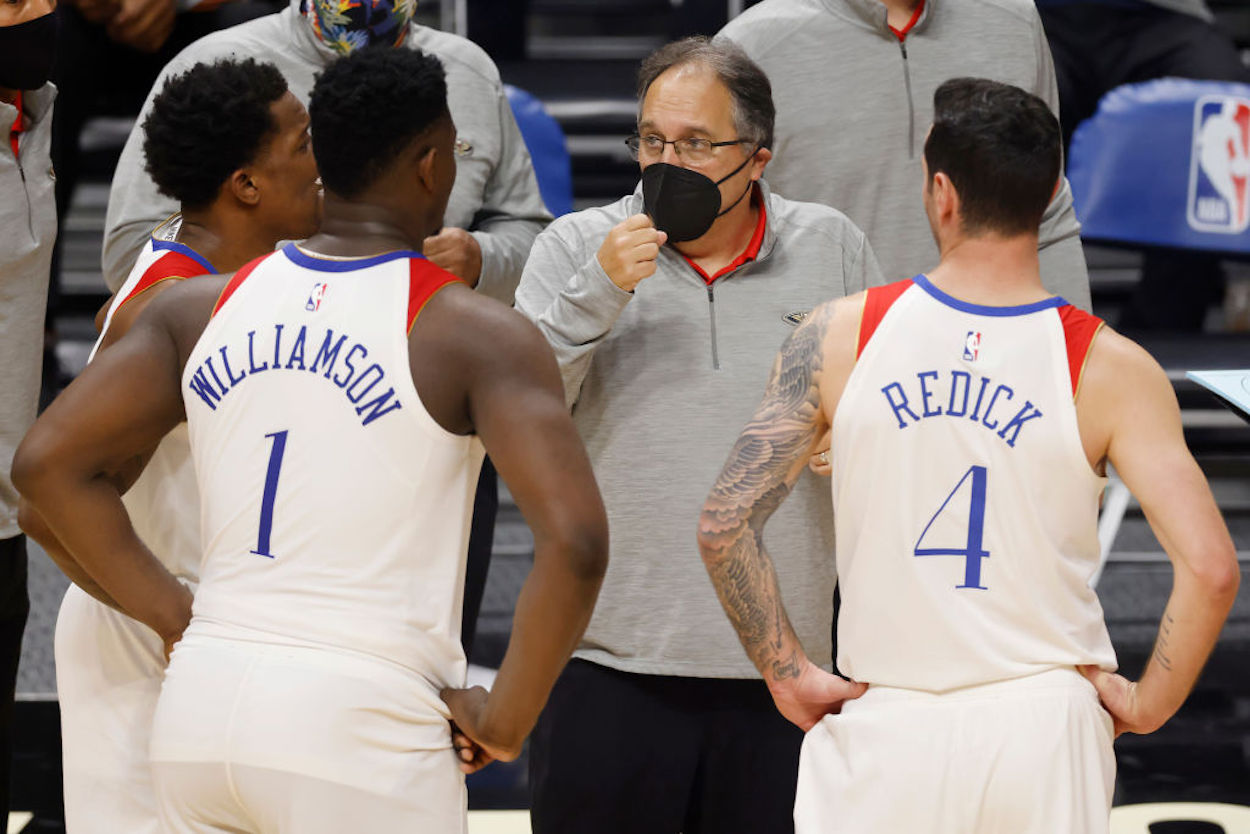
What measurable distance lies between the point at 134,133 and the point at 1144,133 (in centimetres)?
314

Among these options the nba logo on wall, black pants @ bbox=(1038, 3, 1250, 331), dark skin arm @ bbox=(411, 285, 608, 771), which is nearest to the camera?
dark skin arm @ bbox=(411, 285, 608, 771)

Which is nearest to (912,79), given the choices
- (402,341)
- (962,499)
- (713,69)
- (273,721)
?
(713,69)

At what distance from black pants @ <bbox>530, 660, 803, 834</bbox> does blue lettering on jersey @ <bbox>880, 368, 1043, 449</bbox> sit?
0.68m

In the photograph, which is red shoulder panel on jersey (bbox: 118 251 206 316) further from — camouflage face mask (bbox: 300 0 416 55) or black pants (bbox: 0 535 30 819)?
camouflage face mask (bbox: 300 0 416 55)

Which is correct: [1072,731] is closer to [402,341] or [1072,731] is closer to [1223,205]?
[402,341]

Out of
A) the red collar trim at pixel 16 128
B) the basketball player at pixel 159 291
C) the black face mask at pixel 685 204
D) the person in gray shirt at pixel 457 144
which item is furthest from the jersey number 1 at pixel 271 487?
the red collar trim at pixel 16 128

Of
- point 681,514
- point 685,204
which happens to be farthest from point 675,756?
point 685,204

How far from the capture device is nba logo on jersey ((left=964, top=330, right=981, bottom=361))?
197 centimetres

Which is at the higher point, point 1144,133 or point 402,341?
point 402,341

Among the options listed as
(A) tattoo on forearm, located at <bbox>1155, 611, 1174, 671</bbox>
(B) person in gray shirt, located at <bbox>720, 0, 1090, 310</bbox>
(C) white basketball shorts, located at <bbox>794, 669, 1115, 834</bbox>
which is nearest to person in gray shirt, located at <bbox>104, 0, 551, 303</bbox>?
(B) person in gray shirt, located at <bbox>720, 0, 1090, 310</bbox>

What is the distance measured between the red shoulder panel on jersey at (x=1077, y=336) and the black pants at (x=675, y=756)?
0.79 metres

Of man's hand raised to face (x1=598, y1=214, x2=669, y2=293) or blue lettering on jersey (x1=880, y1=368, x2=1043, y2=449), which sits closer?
blue lettering on jersey (x1=880, y1=368, x2=1043, y2=449)

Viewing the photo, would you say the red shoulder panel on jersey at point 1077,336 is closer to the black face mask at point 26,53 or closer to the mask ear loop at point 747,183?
the mask ear loop at point 747,183

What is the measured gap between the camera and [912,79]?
320 centimetres
